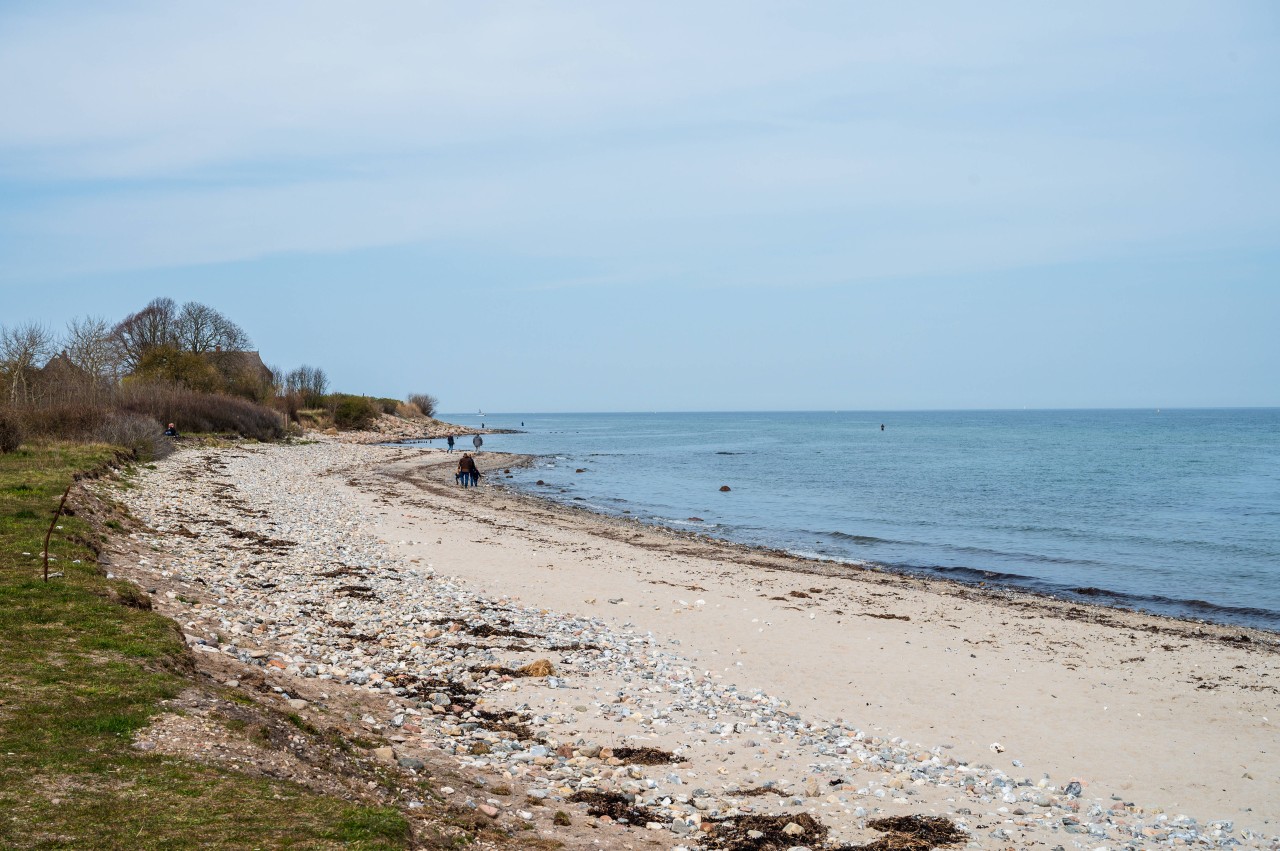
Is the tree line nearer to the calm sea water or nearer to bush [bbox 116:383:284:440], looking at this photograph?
bush [bbox 116:383:284:440]

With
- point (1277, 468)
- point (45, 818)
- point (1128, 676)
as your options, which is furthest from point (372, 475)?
point (1277, 468)

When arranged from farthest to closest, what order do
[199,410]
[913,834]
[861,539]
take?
1. [199,410]
2. [861,539]
3. [913,834]

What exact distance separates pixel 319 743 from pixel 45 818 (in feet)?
8.13

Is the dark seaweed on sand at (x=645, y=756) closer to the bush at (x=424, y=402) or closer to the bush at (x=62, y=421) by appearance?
the bush at (x=62, y=421)

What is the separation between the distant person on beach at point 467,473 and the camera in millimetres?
44594

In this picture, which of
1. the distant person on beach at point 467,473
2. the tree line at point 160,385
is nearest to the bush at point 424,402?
the tree line at point 160,385

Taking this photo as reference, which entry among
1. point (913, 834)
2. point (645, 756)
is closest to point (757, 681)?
point (645, 756)

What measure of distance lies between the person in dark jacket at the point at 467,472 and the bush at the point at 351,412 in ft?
201

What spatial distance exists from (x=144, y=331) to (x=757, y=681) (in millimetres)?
89318

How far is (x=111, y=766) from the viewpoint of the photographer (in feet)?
20.1

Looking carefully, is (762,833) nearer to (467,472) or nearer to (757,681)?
(757,681)

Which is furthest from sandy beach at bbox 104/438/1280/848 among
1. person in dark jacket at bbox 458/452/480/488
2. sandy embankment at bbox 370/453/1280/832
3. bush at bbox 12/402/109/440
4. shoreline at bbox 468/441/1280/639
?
person in dark jacket at bbox 458/452/480/488

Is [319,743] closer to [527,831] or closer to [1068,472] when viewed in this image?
[527,831]

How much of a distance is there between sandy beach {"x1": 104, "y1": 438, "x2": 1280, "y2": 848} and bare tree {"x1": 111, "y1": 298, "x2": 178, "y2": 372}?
68.6m
